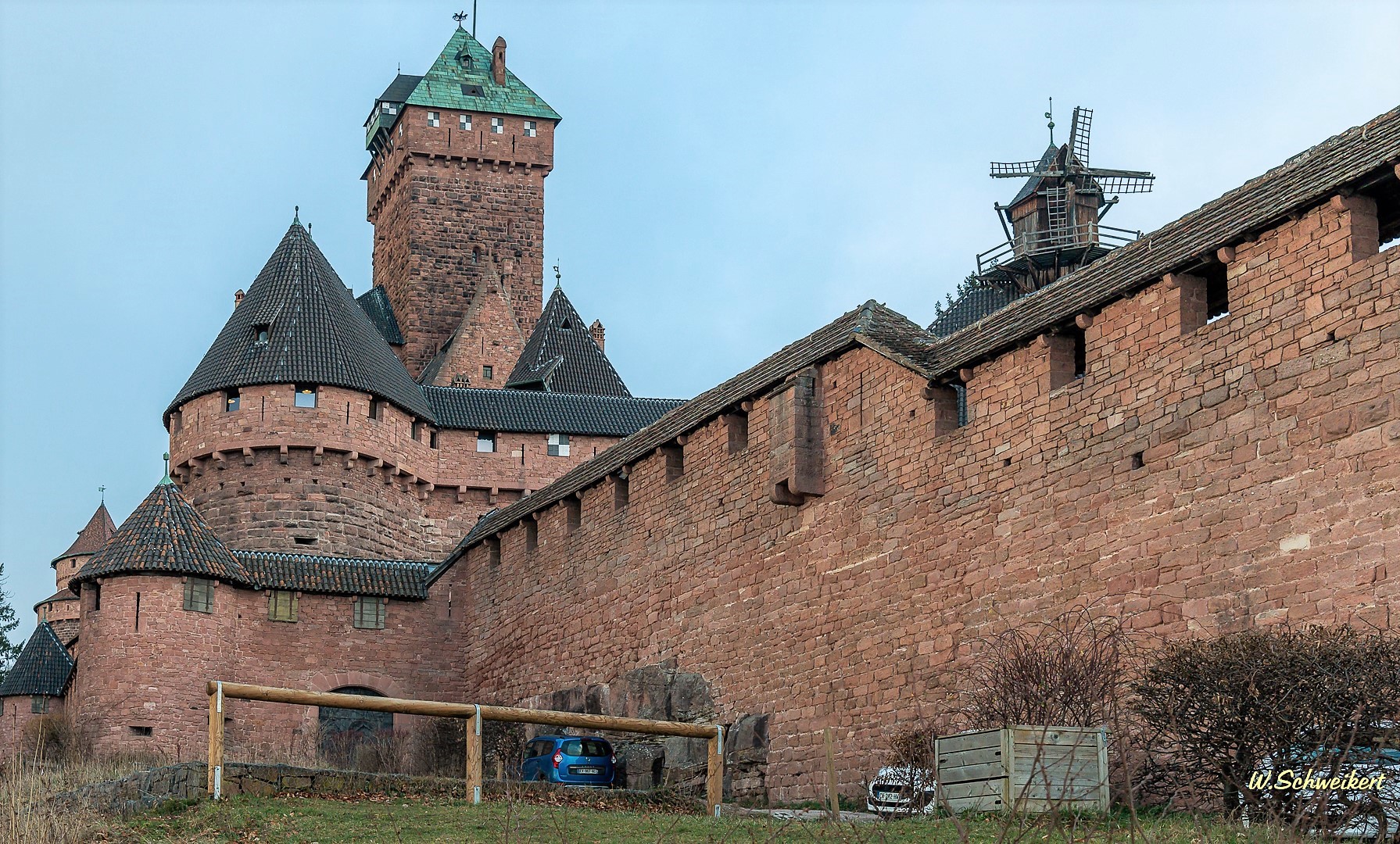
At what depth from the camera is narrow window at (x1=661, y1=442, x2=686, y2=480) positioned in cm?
2511

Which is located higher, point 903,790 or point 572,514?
point 572,514

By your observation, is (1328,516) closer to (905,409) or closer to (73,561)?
(905,409)

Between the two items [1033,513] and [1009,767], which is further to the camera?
[1033,513]

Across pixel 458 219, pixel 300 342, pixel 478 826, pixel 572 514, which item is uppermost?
pixel 458 219

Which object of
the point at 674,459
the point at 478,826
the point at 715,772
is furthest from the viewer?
the point at 674,459

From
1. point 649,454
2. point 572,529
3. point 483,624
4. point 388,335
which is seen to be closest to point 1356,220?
point 649,454

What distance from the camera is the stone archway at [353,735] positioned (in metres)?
27.3

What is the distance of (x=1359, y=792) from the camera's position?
1080 cm

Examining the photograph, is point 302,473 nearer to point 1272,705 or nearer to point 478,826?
point 478,826

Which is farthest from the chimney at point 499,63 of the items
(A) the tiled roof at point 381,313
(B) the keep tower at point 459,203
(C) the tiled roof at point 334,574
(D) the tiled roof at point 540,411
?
(C) the tiled roof at point 334,574

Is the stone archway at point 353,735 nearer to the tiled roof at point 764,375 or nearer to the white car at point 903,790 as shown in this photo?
the tiled roof at point 764,375

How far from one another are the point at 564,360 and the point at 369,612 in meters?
17.3

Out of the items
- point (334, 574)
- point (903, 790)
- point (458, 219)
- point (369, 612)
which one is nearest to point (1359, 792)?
point (903, 790)

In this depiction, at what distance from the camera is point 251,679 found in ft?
100
